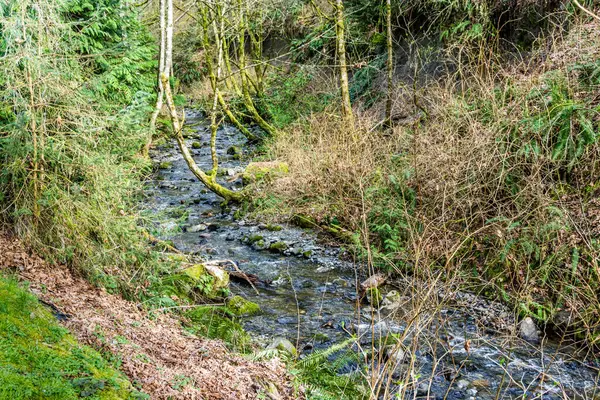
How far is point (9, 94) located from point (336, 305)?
Answer: 14.9 feet

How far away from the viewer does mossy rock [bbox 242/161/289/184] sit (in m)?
11.4

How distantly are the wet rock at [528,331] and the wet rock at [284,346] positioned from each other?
2.73 meters

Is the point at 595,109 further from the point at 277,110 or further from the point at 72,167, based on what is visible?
the point at 277,110

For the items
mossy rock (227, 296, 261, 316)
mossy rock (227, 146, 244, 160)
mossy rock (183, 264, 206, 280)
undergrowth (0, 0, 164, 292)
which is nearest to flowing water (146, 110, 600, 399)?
mossy rock (227, 296, 261, 316)

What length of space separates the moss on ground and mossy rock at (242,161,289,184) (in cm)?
820

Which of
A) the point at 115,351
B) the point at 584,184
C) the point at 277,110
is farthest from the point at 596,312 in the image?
the point at 277,110

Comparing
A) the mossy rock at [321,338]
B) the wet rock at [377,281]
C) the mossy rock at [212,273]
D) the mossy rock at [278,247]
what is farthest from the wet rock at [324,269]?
the mossy rock at [321,338]

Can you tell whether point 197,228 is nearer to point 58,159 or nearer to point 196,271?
point 196,271

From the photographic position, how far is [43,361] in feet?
8.64

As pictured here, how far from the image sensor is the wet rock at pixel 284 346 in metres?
5.19

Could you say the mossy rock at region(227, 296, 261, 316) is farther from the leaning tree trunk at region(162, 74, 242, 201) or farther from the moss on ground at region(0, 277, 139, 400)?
the leaning tree trunk at region(162, 74, 242, 201)

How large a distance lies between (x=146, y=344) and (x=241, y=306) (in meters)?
2.48

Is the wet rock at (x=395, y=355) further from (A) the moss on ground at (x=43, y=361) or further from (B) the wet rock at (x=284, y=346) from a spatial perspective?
(A) the moss on ground at (x=43, y=361)

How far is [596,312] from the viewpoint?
5332 mm
